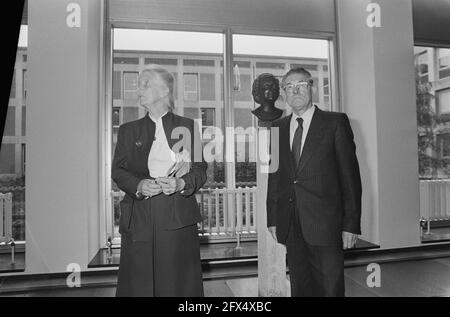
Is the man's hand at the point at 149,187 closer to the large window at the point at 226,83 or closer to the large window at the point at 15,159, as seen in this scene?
the large window at the point at 226,83

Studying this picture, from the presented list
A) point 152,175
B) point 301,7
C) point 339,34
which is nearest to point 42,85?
point 152,175

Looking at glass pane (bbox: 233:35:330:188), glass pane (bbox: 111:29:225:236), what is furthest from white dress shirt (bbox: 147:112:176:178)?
glass pane (bbox: 233:35:330:188)

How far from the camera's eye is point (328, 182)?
1217mm

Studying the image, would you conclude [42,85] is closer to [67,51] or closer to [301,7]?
[67,51]

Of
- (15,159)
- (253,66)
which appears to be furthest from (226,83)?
(15,159)

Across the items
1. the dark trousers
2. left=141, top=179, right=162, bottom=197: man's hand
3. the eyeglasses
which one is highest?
the eyeglasses

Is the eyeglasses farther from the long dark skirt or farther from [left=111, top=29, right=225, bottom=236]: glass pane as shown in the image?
the long dark skirt

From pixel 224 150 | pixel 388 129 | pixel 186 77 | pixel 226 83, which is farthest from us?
pixel 226 83

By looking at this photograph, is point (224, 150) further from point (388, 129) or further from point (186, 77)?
point (388, 129)

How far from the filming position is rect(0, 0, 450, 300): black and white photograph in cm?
126

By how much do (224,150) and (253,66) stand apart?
2.82ft

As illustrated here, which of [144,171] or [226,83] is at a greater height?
[226,83]

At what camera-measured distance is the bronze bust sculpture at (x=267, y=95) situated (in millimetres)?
1449

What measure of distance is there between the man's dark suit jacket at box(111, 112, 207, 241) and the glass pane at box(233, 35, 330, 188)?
1234mm
